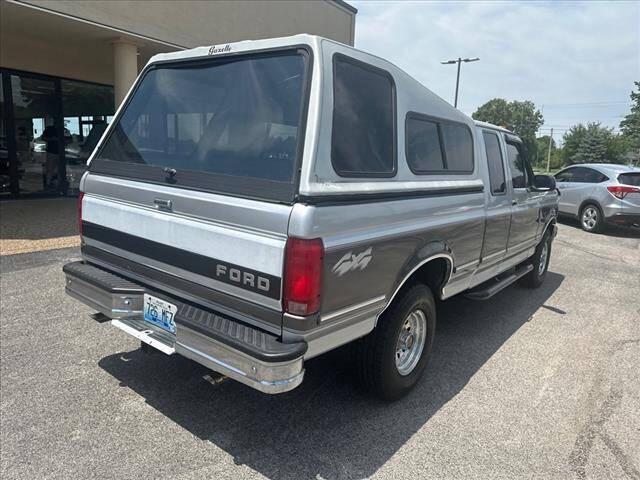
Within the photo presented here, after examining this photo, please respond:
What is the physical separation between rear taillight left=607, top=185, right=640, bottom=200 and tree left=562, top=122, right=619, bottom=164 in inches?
2120

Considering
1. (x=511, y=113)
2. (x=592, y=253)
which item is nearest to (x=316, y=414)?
(x=592, y=253)

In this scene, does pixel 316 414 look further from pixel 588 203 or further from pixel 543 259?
pixel 588 203

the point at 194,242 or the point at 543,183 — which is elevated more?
the point at 543,183

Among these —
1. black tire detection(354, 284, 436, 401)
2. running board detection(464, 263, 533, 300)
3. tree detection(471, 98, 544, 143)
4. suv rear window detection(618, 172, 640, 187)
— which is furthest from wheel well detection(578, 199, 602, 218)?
tree detection(471, 98, 544, 143)

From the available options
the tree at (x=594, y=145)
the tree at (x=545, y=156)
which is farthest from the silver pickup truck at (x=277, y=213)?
the tree at (x=545, y=156)

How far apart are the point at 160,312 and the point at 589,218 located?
12.0 metres

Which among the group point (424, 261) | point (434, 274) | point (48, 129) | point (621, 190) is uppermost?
point (48, 129)

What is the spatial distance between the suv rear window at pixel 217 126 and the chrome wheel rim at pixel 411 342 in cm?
154

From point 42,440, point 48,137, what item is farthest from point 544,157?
point 42,440

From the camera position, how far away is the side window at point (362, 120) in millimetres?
2578

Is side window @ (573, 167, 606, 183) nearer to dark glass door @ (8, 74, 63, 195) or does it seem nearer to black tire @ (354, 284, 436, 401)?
black tire @ (354, 284, 436, 401)

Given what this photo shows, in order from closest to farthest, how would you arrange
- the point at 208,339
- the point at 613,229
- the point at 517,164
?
the point at 208,339 < the point at 517,164 < the point at 613,229

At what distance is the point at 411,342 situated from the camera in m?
3.49

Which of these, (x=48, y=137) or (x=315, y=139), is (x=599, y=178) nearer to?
(x=315, y=139)
